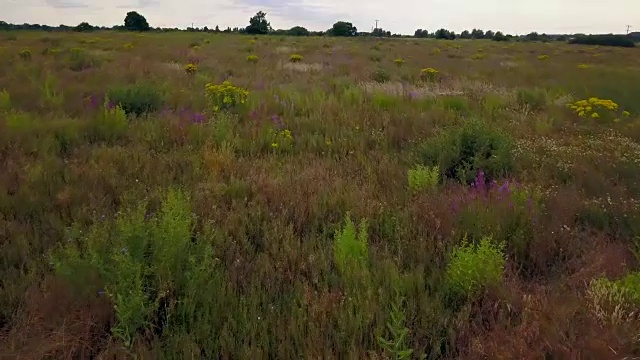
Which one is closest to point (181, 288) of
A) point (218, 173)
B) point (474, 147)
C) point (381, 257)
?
point (381, 257)

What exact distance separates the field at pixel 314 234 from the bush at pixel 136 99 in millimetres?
51

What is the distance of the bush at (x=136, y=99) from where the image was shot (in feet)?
26.1

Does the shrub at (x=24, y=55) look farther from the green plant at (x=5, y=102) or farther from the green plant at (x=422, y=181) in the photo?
the green plant at (x=422, y=181)

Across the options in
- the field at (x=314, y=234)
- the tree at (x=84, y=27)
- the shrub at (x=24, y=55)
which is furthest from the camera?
the tree at (x=84, y=27)

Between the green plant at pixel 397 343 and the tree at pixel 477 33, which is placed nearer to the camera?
the green plant at pixel 397 343

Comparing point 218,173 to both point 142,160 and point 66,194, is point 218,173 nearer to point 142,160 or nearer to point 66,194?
point 142,160

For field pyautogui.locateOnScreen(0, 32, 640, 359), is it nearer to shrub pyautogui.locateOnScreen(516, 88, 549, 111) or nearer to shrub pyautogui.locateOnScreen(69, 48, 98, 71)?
shrub pyautogui.locateOnScreen(516, 88, 549, 111)

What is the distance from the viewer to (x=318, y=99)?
9086 mm

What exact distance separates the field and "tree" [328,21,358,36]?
224 ft

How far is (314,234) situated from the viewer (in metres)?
3.78

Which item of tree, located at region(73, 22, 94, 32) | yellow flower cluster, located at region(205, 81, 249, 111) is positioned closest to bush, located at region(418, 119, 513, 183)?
yellow flower cluster, located at region(205, 81, 249, 111)

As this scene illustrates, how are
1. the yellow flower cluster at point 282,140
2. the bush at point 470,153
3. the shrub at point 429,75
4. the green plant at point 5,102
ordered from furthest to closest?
the shrub at point 429,75 < the green plant at point 5,102 < the yellow flower cluster at point 282,140 < the bush at point 470,153

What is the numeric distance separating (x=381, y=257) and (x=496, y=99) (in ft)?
23.3

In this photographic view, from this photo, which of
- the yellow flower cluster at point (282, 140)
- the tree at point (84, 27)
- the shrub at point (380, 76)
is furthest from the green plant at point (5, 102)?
the tree at point (84, 27)
